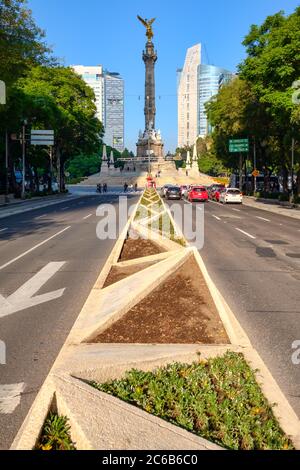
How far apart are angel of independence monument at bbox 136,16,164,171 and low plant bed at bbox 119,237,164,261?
103 meters

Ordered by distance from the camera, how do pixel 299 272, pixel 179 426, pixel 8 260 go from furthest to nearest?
1. pixel 8 260
2. pixel 299 272
3. pixel 179 426

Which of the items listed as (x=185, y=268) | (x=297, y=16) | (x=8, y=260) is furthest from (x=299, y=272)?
(x=297, y=16)

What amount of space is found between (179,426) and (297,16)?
36.8m

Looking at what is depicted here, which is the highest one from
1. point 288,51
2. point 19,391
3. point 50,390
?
point 288,51

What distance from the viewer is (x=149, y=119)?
115 m

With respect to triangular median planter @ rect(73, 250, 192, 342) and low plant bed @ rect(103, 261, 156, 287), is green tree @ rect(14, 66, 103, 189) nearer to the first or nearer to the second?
low plant bed @ rect(103, 261, 156, 287)

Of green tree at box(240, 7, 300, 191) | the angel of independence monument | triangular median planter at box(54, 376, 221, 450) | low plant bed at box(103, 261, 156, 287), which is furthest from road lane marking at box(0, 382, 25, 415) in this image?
the angel of independence monument

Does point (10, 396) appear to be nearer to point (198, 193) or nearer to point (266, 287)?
point (266, 287)

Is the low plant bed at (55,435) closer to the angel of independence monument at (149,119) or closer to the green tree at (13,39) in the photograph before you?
the green tree at (13,39)

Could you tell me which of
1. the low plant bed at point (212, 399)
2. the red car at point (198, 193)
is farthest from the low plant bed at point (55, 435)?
the red car at point (198, 193)

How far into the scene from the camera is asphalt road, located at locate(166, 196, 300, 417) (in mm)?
5617

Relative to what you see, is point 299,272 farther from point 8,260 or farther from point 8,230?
point 8,230
